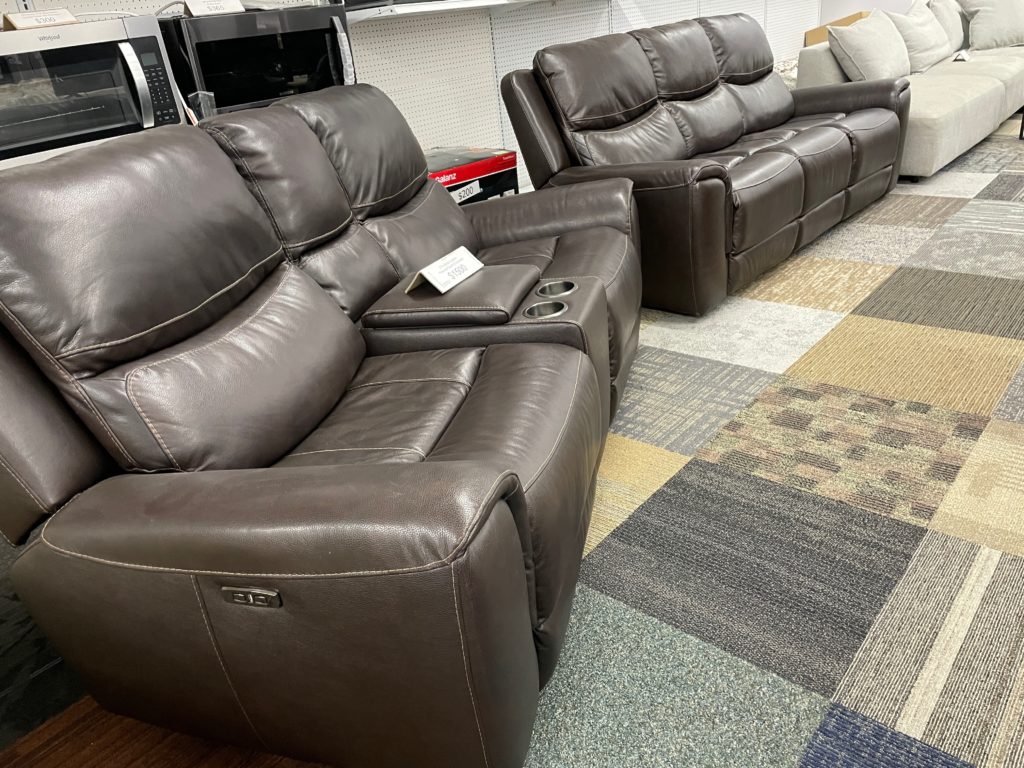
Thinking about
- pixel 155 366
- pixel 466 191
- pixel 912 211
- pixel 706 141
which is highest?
pixel 155 366

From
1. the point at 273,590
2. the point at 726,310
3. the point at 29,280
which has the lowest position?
the point at 726,310

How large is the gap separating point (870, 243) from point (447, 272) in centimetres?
231

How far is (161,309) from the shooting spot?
1.40 m

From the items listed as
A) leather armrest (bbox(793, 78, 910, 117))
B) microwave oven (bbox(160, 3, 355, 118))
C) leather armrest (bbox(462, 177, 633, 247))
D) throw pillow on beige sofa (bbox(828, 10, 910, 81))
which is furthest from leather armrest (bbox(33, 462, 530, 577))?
throw pillow on beige sofa (bbox(828, 10, 910, 81))

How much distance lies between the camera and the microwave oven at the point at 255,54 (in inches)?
97.0

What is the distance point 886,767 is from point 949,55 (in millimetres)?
5409

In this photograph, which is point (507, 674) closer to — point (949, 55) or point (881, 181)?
point (881, 181)

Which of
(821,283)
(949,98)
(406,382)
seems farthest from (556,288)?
(949,98)

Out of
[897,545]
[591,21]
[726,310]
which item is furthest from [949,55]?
[897,545]

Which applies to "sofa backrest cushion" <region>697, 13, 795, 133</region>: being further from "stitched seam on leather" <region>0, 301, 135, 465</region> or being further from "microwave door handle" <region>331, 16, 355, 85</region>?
"stitched seam on leather" <region>0, 301, 135, 465</region>

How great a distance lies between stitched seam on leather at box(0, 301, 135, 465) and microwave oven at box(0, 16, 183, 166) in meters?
1.04

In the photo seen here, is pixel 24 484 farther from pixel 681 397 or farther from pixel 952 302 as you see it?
pixel 952 302

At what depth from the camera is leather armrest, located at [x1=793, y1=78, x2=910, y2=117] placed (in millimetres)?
3822

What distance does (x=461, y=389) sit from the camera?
5.58 ft
